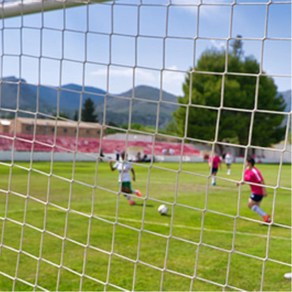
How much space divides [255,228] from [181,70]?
502cm

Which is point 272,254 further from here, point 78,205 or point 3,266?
point 78,205

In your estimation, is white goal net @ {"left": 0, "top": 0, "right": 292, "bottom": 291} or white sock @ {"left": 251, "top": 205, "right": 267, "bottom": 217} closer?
white goal net @ {"left": 0, "top": 0, "right": 292, "bottom": 291}

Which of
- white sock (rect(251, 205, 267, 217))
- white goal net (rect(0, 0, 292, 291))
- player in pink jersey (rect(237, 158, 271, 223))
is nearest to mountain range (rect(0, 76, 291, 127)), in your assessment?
white goal net (rect(0, 0, 292, 291))

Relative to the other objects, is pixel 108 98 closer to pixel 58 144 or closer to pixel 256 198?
pixel 58 144

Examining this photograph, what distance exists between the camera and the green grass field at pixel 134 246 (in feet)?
10.6

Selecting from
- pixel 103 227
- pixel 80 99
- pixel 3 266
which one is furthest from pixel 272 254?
pixel 80 99

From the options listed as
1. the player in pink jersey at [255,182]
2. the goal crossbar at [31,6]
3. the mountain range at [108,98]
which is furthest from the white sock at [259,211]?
the goal crossbar at [31,6]

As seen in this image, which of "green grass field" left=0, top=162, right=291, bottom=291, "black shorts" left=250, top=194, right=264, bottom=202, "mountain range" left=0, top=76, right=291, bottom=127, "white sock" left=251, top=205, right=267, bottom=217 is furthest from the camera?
"black shorts" left=250, top=194, right=264, bottom=202

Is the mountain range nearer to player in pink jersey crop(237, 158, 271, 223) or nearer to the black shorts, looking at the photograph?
player in pink jersey crop(237, 158, 271, 223)

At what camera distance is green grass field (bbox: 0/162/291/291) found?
324 cm

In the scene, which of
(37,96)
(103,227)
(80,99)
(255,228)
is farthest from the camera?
(255,228)

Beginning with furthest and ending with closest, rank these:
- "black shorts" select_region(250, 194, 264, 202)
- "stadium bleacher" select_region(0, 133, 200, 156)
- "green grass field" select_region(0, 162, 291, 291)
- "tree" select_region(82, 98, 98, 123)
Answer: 1. "black shorts" select_region(250, 194, 264, 202)
2. "tree" select_region(82, 98, 98, 123)
3. "stadium bleacher" select_region(0, 133, 200, 156)
4. "green grass field" select_region(0, 162, 291, 291)

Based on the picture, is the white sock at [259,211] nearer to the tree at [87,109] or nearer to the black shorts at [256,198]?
the black shorts at [256,198]

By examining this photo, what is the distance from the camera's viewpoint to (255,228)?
294 inches
